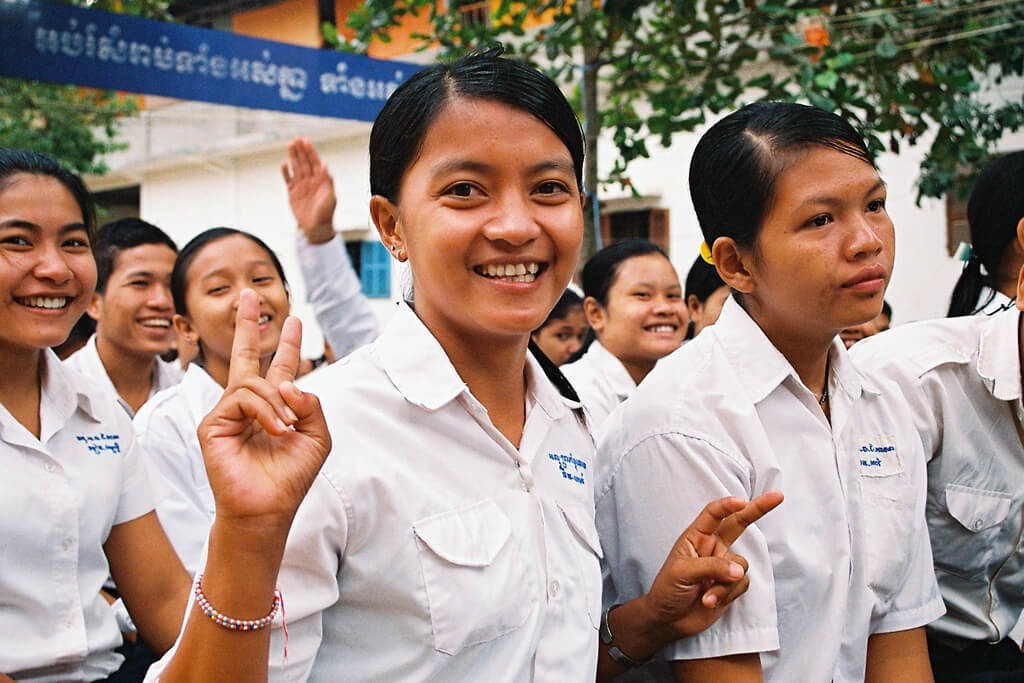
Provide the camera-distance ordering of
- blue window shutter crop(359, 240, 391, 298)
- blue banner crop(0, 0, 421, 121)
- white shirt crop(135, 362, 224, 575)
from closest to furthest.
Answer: white shirt crop(135, 362, 224, 575) < blue banner crop(0, 0, 421, 121) < blue window shutter crop(359, 240, 391, 298)

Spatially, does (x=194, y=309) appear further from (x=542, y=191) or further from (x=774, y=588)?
(x=774, y=588)

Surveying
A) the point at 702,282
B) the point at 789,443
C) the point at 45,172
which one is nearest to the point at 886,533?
the point at 789,443

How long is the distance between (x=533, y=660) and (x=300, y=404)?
0.55 meters

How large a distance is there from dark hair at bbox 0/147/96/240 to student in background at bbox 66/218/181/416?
3.97ft

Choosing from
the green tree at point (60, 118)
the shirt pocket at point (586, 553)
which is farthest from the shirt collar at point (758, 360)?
the green tree at point (60, 118)

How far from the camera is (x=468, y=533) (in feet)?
4.47

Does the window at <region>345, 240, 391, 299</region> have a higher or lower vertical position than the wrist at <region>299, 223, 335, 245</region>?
higher

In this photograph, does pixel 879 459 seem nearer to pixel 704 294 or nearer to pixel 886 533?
pixel 886 533

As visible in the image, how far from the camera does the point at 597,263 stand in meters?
4.11

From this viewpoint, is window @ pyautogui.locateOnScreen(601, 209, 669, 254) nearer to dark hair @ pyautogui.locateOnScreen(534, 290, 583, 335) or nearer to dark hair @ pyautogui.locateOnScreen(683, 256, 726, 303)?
dark hair @ pyautogui.locateOnScreen(534, 290, 583, 335)

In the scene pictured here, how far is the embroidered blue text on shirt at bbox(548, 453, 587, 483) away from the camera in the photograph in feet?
5.21

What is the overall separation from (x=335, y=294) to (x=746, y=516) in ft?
7.10

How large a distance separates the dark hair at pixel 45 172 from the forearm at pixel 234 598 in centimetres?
126

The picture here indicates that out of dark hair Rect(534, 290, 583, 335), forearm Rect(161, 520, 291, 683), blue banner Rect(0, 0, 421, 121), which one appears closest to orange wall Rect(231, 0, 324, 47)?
blue banner Rect(0, 0, 421, 121)
